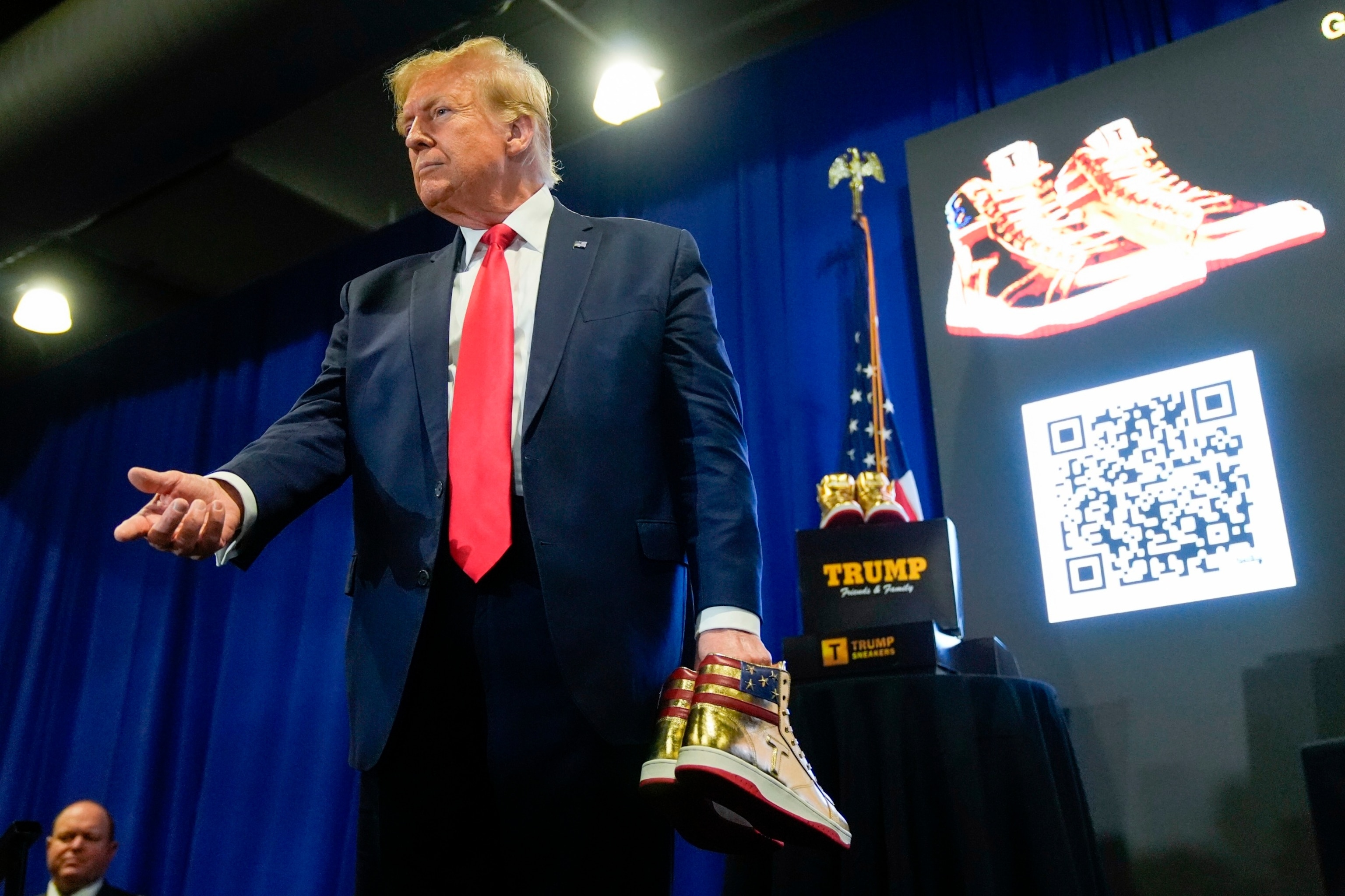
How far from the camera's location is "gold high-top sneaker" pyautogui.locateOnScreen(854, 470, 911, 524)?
2.35 meters

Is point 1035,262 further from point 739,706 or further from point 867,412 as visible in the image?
point 739,706

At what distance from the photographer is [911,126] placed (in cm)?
335

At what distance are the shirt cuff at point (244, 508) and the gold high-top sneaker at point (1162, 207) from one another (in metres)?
2.17

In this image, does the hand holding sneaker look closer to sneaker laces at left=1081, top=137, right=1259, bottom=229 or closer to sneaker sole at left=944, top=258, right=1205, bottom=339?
sneaker sole at left=944, top=258, right=1205, bottom=339

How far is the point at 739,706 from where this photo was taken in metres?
0.91

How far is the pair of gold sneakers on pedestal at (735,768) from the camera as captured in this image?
86cm

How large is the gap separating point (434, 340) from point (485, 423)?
0.47ft

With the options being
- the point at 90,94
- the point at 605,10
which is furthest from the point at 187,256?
the point at 605,10

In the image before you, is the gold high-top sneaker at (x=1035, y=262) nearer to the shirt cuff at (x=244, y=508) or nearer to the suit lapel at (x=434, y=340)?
the suit lapel at (x=434, y=340)

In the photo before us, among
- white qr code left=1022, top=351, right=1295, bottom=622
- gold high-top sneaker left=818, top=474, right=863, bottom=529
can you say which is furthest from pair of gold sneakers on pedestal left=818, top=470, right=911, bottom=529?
white qr code left=1022, top=351, right=1295, bottom=622

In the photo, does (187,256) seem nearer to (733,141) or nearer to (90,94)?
(90,94)

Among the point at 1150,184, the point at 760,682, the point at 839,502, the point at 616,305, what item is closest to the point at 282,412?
the point at 839,502

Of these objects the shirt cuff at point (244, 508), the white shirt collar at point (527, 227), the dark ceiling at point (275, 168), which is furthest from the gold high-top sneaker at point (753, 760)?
the dark ceiling at point (275, 168)

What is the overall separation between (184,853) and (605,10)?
11.0 feet
